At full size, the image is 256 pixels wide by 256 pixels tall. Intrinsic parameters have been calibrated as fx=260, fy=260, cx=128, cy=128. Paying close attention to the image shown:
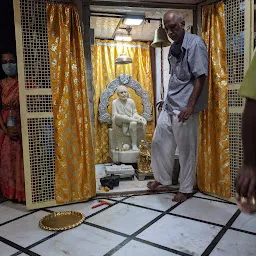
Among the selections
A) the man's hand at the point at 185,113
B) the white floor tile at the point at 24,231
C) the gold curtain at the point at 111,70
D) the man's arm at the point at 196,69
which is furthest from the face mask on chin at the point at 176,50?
the gold curtain at the point at 111,70

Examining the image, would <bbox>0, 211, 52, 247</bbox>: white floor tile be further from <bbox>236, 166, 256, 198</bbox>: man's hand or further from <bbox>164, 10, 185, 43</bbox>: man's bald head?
<bbox>164, 10, 185, 43</bbox>: man's bald head

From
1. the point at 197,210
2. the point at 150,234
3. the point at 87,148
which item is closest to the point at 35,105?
the point at 87,148

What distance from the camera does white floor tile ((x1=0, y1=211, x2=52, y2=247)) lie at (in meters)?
1.85

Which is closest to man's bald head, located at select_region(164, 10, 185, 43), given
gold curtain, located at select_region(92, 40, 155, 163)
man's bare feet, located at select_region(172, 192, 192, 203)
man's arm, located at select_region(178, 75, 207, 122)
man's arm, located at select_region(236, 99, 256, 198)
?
man's arm, located at select_region(178, 75, 207, 122)

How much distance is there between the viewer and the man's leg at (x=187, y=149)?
253 centimetres

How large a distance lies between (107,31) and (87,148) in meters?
2.95

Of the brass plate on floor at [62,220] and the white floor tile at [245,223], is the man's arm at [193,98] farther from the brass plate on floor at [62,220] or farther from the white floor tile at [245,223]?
the brass plate on floor at [62,220]

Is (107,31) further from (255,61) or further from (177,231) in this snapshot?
(255,61)

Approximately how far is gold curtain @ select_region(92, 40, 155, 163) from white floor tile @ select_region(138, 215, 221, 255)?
3.00 m

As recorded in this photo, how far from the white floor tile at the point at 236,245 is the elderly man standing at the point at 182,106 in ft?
2.53

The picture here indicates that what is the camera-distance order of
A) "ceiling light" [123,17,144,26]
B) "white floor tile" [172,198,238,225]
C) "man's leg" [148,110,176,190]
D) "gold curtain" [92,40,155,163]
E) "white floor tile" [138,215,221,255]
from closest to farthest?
"white floor tile" [138,215,221,255]
"white floor tile" [172,198,238,225]
"man's leg" [148,110,176,190]
"ceiling light" [123,17,144,26]
"gold curtain" [92,40,155,163]

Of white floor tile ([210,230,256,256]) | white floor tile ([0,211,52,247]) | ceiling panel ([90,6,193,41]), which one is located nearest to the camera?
white floor tile ([210,230,256,256])

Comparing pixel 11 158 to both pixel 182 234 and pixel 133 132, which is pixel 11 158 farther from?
pixel 133 132

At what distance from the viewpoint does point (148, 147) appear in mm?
3816
